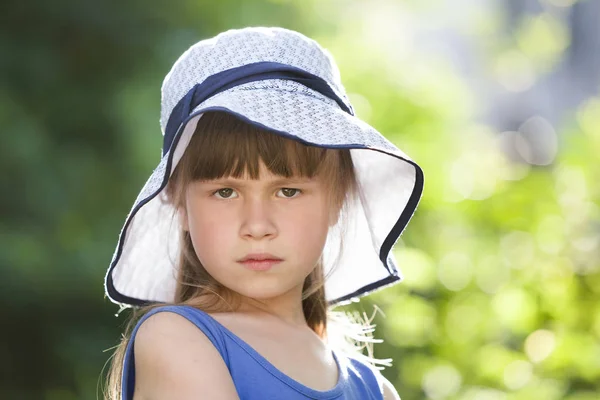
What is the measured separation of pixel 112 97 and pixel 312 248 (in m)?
2.64

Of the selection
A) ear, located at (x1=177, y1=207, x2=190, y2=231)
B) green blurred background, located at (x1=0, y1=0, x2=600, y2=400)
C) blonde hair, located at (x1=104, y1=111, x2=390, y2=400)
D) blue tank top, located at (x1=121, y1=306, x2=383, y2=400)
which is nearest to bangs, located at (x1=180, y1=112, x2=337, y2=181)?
blonde hair, located at (x1=104, y1=111, x2=390, y2=400)

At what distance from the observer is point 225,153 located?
1846 millimetres

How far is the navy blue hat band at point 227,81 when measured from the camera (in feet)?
6.16

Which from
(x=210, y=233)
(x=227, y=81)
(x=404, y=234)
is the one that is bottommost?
(x=404, y=234)

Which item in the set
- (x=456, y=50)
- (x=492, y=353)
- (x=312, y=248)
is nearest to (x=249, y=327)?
(x=312, y=248)

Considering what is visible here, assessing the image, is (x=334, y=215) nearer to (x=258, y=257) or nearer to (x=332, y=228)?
(x=332, y=228)

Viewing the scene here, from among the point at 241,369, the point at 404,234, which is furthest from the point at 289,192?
the point at 404,234

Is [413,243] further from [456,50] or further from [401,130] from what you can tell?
[456,50]

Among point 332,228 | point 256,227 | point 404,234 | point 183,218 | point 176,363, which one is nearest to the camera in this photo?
point 176,363

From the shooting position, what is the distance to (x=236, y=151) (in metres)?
1.85

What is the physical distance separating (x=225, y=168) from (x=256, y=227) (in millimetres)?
120

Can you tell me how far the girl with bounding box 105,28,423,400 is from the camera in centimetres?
176

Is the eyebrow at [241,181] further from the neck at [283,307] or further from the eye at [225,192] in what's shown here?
the neck at [283,307]

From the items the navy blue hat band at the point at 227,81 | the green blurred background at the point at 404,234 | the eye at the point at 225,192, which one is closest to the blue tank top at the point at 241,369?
the eye at the point at 225,192
